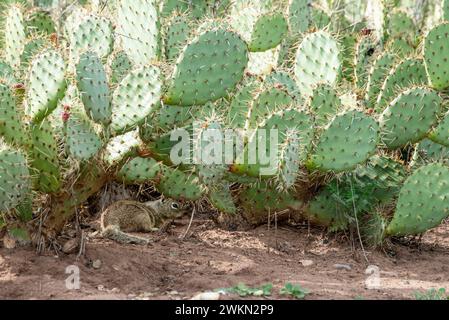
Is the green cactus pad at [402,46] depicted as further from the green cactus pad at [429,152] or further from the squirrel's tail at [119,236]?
the squirrel's tail at [119,236]

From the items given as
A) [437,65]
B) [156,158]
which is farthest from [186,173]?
[437,65]

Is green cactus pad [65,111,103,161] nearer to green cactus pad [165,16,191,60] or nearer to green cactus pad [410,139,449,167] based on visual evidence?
green cactus pad [165,16,191,60]

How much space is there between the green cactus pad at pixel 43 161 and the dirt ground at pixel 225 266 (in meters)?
0.38

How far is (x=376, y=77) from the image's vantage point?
573 cm

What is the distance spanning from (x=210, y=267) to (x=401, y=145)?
1.53m

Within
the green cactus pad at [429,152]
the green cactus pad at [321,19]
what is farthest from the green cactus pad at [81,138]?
the green cactus pad at [321,19]

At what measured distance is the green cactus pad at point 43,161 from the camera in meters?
4.41

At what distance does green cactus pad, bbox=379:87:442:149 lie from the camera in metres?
5.09

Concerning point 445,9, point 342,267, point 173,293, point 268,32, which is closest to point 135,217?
point 173,293

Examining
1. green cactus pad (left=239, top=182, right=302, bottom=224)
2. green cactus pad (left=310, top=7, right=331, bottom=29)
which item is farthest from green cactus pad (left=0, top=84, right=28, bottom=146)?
green cactus pad (left=310, top=7, right=331, bottom=29)

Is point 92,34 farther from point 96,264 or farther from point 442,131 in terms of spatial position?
point 442,131

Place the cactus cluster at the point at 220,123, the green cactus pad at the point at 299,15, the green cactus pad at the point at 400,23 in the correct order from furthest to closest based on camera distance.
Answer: the green cactus pad at the point at 400,23 → the green cactus pad at the point at 299,15 → the cactus cluster at the point at 220,123

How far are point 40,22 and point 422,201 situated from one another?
3042 millimetres

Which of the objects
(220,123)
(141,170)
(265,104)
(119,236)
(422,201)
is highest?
(265,104)
